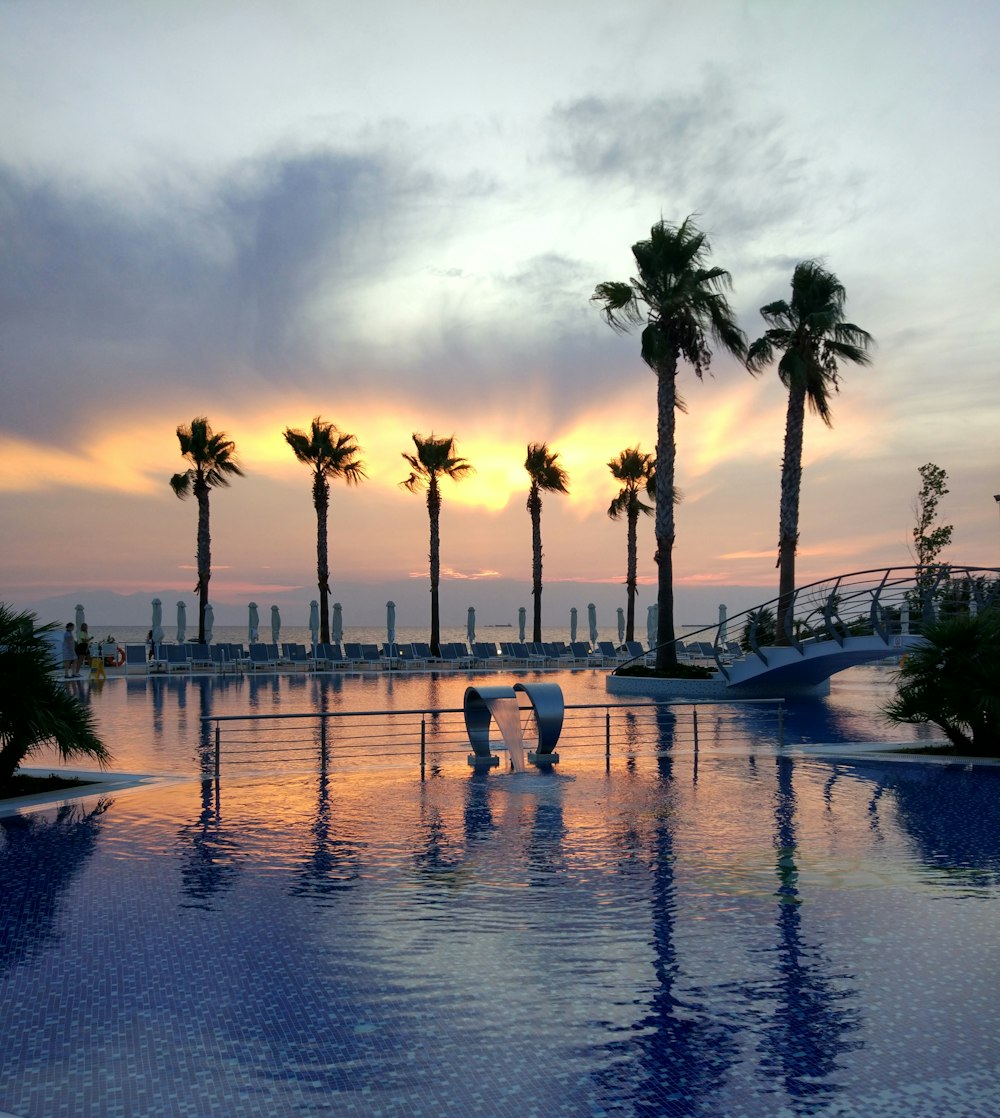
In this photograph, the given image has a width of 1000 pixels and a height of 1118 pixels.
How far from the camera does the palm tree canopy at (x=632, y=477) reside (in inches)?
1994

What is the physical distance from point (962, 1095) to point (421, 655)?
34.7m

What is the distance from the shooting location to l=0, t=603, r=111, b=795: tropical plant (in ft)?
35.6

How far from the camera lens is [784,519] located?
28188mm

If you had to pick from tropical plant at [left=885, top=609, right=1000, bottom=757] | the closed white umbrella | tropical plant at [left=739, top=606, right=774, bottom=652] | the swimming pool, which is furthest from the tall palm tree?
the swimming pool

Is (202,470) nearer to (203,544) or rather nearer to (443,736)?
(203,544)

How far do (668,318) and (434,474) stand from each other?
2038 cm

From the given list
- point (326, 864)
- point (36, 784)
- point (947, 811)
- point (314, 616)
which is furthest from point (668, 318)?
point (326, 864)

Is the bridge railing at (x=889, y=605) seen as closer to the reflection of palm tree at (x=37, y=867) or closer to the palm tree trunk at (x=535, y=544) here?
the reflection of palm tree at (x=37, y=867)

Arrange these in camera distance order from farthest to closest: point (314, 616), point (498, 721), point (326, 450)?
point (326, 450)
point (314, 616)
point (498, 721)

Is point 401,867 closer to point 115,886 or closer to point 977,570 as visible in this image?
point 115,886

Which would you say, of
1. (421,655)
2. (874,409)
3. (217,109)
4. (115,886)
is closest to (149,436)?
(217,109)

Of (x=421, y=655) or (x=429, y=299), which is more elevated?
(x=429, y=299)

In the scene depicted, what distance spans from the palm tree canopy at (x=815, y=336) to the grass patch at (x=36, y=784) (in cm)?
2251

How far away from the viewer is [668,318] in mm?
28141
